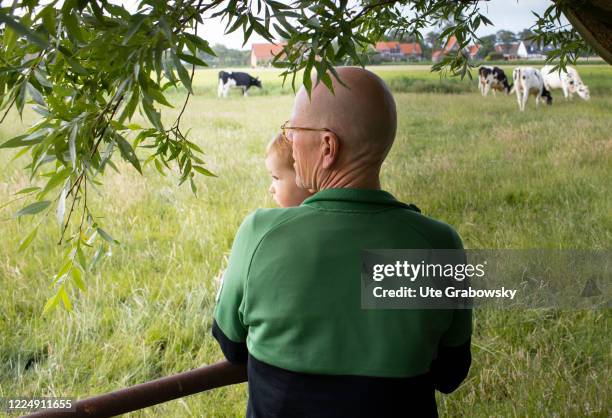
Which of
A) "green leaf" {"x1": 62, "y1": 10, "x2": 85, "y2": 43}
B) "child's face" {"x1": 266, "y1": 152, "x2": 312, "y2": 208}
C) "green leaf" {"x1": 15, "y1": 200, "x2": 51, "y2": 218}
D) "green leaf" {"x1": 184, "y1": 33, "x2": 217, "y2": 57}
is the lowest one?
"child's face" {"x1": 266, "y1": 152, "x2": 312, "y2": 208}

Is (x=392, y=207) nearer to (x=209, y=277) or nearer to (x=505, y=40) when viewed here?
(x=209, y=277)

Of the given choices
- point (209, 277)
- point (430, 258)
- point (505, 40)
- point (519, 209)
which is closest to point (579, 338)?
point (519, 209)

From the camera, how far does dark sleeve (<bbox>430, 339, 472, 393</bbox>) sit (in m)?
0.95

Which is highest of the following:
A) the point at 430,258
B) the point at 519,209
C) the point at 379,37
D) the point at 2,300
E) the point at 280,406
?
the point at 379,37

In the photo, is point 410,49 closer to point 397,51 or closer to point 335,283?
point 397,51

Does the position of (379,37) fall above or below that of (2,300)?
above

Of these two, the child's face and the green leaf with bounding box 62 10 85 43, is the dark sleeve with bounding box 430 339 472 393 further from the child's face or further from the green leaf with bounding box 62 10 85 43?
the green leaf with bounding box 62 10 85 43

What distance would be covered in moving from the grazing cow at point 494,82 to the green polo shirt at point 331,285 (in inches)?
185

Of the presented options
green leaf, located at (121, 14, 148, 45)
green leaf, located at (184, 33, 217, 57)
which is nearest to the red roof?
green leaf, located at (184, 33, 217, 57)

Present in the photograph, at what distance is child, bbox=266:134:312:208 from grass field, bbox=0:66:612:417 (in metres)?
0.50

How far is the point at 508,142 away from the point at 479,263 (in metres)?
1.60

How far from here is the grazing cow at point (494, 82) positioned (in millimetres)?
5277

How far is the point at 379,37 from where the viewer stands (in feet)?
5.25

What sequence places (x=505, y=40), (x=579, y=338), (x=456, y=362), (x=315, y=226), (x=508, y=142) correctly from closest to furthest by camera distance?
(x=315, y=226)
(x=456, y=362)
(x=579, y=338)
(x=508, y=142)
(x=505, y=40)
